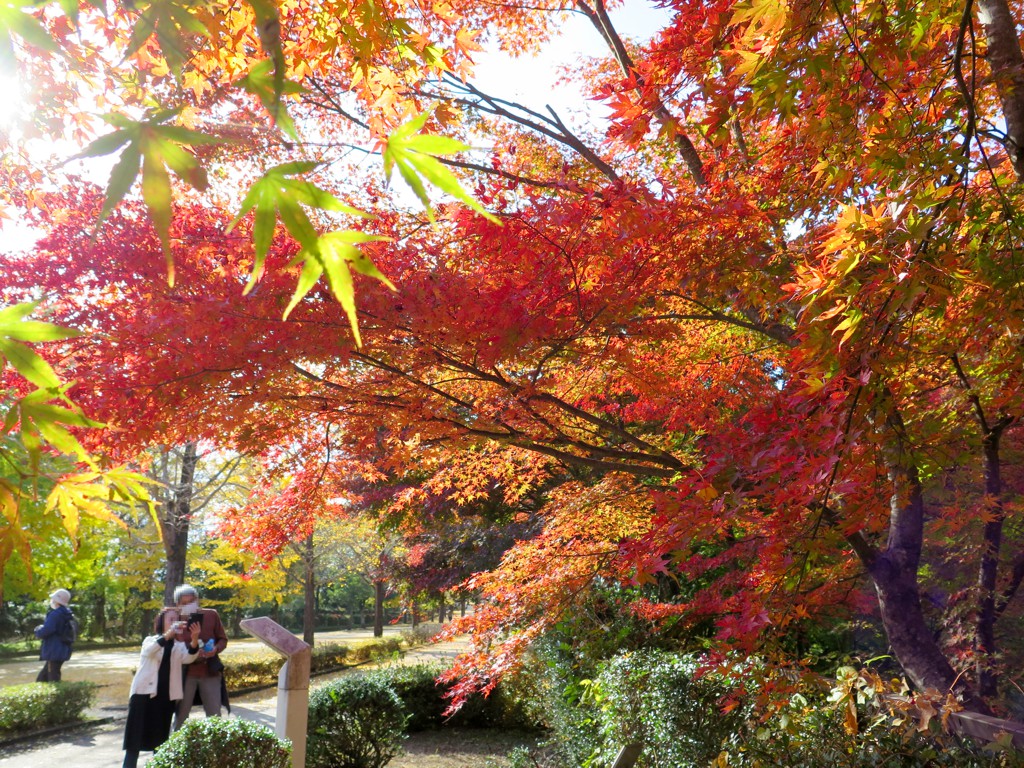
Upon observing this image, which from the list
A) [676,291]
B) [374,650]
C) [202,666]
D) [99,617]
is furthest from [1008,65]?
[99,617]

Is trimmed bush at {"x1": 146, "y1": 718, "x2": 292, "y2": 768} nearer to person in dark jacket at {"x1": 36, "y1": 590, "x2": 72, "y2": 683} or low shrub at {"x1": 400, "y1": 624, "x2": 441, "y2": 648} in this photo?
person in dark jacket at {"x1": 36, "y1": 590, "x2": 72, "y2": 683}

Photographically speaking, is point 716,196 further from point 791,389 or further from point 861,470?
point 861,470

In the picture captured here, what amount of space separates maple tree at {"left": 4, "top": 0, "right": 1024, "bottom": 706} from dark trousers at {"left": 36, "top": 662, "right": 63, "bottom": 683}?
7710mm

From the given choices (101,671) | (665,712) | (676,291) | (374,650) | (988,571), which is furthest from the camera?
(374,650)

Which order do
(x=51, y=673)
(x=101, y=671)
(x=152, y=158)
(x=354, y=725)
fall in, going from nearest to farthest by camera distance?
1. (x=152, y=158)
2. (x=354, y=725)
3. (x=51, y=673)
4. (x=101, y=671)

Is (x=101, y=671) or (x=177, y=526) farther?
(x=101, y=671)

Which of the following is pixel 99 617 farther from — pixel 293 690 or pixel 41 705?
pixel 293 690

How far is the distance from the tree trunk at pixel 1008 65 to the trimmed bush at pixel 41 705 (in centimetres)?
1089

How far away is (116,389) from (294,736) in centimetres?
332

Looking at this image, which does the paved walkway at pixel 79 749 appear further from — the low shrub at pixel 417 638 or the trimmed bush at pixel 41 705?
the low shrub at pixel 417 638

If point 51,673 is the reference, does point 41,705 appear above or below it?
below

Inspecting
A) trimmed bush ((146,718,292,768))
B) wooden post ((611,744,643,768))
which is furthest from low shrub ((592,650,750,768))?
trimmed bush ((146,718,292,768))

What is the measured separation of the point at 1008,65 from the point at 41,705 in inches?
445

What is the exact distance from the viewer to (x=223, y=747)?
16.0ft
